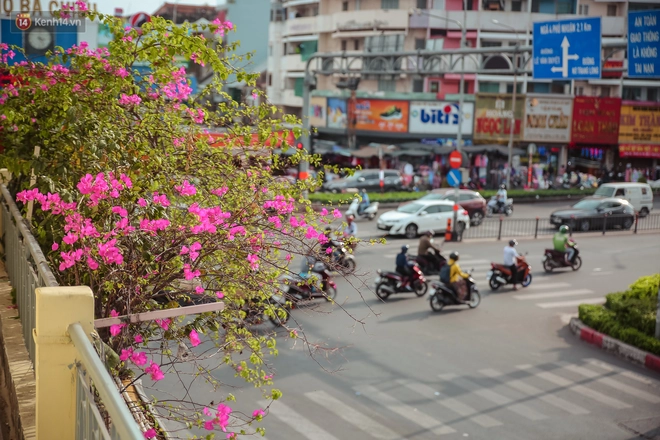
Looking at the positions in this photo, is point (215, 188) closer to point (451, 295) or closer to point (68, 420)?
point (68, 420)

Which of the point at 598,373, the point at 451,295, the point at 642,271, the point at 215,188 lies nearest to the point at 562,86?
the point at 642,271

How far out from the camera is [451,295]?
18672 mm

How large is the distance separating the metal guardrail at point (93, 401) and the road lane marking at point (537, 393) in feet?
33.3

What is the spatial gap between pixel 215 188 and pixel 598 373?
1055 centimetres

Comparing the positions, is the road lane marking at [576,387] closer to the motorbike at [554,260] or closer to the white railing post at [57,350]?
the motorbike at [554,260]

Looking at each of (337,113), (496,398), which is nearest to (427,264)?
(496,398)

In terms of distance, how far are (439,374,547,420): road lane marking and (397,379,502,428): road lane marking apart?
55 centimetres

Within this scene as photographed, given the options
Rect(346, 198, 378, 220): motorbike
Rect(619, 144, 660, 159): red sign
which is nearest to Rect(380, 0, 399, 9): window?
Rect(619, 144, 660, 159): red sign

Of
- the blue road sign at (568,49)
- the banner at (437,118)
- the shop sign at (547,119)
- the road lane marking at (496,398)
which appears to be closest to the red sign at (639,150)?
the shop sign at (547,119)

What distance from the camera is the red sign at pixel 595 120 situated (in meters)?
50.4

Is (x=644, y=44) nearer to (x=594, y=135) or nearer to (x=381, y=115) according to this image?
(x=381, y=115)

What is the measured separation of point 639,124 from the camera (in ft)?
169

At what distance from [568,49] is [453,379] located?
350 inches

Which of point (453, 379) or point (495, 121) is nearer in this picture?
point (453, 379)
